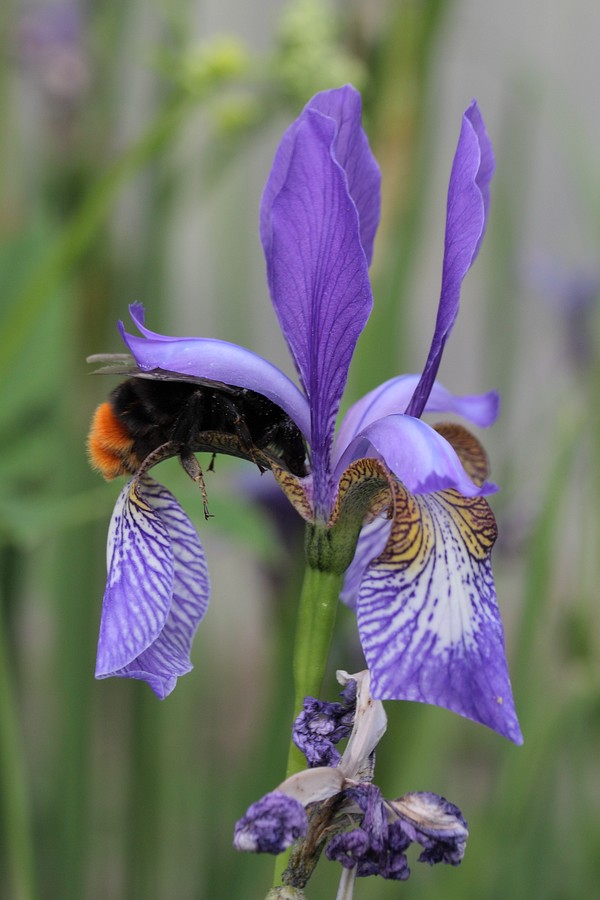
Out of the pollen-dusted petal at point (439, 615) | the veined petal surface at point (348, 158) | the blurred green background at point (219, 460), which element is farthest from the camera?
the blurred green background at point (219, 460)

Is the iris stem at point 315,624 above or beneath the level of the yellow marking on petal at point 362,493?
beneath

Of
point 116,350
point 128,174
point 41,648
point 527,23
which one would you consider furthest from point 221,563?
point 128,174

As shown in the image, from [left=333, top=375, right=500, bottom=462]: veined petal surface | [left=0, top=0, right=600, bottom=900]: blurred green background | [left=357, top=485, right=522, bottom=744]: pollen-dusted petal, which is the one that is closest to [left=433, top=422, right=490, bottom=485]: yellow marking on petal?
[left=333, top=375, right=500, bottom=462]: veined petal surface

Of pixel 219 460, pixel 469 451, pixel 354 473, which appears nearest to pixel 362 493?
pixel 354 473

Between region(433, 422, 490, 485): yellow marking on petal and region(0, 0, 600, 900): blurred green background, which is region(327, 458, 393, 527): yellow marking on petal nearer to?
region(433, 422, 490, 485): yellow marking on petal

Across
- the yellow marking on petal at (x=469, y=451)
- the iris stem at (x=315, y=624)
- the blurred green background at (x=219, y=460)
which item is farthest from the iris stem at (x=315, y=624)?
the blurred green background at (x=219, y=460)

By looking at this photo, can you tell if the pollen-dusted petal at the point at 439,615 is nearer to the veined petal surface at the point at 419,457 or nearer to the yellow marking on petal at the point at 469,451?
the veined petal surface at the point at 419,457

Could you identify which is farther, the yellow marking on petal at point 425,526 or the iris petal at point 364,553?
the iris petal at point 364,553

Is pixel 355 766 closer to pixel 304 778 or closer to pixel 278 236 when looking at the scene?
pixel 304 778
